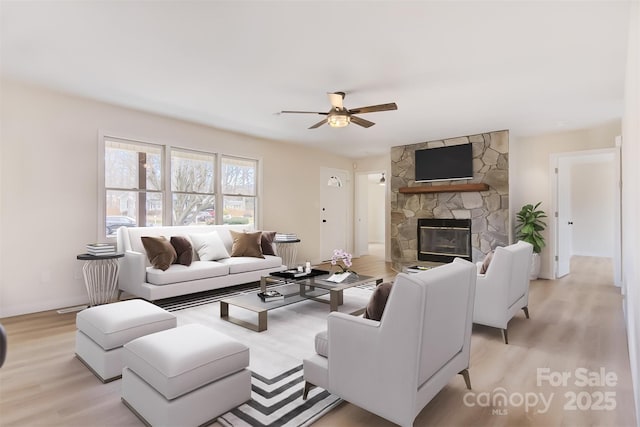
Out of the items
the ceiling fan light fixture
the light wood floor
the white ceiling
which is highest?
the white ceiling

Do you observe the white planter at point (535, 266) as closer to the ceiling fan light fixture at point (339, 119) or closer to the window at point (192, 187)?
the ceiling fan light fixture at point (339, 119)

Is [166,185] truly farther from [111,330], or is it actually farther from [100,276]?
[111,330]

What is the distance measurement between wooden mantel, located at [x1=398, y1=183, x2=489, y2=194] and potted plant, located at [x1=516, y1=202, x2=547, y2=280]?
30.1 inches

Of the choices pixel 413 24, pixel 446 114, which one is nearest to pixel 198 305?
pixel 413 24

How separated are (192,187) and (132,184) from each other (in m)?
0.90

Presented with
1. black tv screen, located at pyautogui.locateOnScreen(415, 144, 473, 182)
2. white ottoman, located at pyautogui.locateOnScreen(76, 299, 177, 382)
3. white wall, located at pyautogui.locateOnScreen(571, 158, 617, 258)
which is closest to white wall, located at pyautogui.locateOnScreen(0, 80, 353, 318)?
white ottoman, located at pyautogui.locateOnScreen(76, 299, 177, 382)

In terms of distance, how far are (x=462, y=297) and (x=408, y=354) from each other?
606mm

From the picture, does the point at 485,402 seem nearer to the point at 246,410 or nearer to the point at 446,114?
the point at 246,410

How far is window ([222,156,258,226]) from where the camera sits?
586cm

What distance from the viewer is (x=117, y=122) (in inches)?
176

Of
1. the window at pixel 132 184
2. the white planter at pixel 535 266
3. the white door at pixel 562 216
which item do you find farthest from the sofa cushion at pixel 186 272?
the white door at pixel 562 216

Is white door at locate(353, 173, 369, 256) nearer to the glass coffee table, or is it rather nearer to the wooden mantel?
the wooden mantel

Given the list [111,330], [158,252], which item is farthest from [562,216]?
[111,330]

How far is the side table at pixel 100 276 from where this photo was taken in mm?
3859
